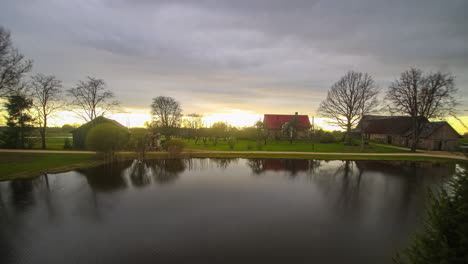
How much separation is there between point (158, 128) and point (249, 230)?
117 ft

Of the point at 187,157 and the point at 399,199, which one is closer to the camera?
the point at 399,199

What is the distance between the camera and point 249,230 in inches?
275

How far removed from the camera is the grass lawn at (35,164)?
45.4 ft

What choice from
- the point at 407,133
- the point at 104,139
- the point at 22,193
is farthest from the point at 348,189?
the point at 407,133

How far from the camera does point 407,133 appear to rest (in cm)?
3347

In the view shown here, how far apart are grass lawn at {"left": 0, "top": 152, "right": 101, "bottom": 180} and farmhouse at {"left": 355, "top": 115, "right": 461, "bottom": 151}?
123ft

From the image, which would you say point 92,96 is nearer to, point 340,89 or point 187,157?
point 187,157

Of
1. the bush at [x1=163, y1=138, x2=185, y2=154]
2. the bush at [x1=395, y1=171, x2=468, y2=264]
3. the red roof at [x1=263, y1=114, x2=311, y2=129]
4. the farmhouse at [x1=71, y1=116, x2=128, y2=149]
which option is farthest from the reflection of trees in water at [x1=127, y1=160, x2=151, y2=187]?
the red roof at [x1=263, y1=114, x2=311, y2=129]

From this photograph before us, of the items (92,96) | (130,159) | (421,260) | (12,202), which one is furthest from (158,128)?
(421,260)

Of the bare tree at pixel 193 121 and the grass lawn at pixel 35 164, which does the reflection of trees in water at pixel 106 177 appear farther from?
the bare tree at pixel 193 121

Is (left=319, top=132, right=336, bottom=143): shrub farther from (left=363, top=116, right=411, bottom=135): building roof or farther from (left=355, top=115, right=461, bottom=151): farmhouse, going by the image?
(left=363, top=116, right=411, bottom=135): building roof

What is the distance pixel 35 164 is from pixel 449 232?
24.6 meters

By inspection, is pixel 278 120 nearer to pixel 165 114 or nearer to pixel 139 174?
pixel 165 114

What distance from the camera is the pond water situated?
5.78 m
